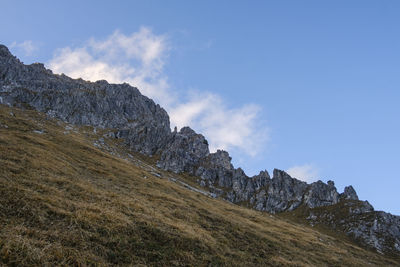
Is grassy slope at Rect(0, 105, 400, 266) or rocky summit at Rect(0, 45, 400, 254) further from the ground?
rocky summit at Rect(0, 45, 400, 254)

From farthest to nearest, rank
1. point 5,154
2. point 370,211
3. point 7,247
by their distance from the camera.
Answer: point 370,211, point 5,154, point 7,247

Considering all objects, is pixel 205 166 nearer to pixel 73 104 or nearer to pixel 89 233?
pixel 73 104

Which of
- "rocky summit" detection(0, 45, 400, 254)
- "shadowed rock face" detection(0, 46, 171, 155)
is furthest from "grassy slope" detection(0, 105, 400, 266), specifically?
"shadowed rock face" detection(0, 46, 171, 155)

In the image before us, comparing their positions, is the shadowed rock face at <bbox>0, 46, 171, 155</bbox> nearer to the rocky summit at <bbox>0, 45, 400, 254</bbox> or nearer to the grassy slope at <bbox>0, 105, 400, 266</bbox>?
the rocky summit at <bbox>0, 45, 400, 254</bbox>

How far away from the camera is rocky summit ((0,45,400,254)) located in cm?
8894

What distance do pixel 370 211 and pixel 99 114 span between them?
173592 mm

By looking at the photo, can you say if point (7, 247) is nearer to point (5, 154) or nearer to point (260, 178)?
point (5, 154)

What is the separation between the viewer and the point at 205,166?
13762cm

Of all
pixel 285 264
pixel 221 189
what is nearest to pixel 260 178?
pixel 221 189

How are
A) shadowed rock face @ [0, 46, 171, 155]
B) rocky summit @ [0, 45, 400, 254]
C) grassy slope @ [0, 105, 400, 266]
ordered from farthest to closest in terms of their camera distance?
shadowed rock face @ [0, 46, 171, 155] → rocky summit @ [0, 45, 400, 254] → grassy slope @ [0, 105, 400, 266]

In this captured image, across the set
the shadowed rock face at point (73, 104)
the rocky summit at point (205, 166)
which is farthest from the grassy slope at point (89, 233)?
the shadowed rock face at point (73, 104)

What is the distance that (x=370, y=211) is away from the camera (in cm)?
9319

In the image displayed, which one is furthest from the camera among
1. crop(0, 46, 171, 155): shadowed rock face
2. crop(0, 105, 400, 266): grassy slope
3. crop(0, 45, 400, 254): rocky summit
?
crop(0, 46, 171, 155): shadowed rock face

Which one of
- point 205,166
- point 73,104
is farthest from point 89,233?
point 73,104
